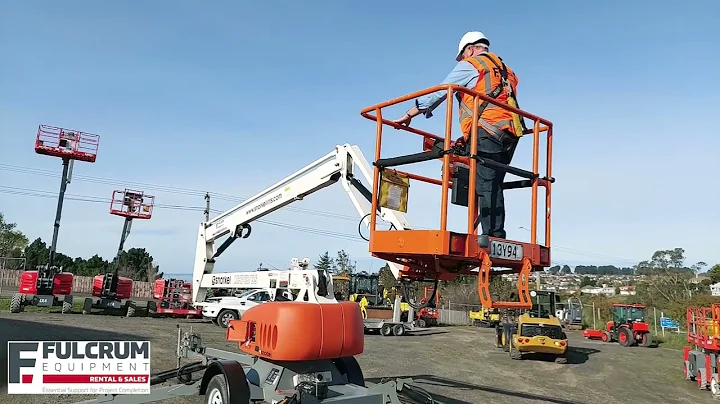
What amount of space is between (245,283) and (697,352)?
12.1m

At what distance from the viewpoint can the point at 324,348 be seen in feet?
20.9

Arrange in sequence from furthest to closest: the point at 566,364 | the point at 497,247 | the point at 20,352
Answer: the point at 566,364 → the point at 20,352 → the point at 497,247

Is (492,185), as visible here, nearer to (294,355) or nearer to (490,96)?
(490,96)

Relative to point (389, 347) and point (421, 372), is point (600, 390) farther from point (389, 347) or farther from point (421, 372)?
point (389, 347)

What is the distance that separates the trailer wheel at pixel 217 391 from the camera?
6037mm

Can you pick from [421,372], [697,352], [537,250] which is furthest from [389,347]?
[537,250]

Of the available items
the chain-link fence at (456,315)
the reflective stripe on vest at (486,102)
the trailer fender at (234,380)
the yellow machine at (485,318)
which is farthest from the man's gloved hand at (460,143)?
the chain-link fence at (456,315)

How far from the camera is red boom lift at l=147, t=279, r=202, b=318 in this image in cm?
2386

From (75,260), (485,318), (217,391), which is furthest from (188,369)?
(75,260)

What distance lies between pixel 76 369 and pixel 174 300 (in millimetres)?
17221

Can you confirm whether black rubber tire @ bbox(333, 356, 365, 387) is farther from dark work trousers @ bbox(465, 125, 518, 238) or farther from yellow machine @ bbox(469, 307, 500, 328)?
yellow machine @ bbox(469, 307, 500, 328)

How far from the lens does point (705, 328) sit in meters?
13.6

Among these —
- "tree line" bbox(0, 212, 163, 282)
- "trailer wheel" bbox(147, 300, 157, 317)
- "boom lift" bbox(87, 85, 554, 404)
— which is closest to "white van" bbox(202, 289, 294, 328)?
"trailer wheel" bbox(147, 300, 157, 317)

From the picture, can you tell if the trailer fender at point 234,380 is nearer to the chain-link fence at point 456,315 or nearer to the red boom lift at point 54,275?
the red boom lift at point 54,275
